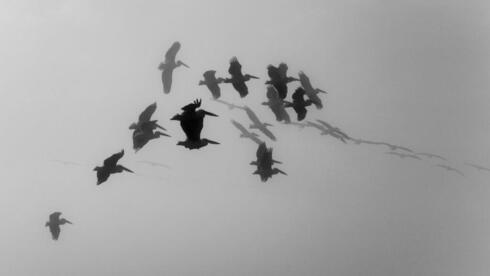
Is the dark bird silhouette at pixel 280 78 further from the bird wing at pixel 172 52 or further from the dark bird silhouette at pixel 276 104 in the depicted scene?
the bird wing at pixel 172 52

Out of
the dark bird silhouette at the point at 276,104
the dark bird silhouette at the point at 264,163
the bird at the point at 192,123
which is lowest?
the dark bird silhouette at the point at 264,163

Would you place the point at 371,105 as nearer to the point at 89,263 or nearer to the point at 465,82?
the point at 465,82

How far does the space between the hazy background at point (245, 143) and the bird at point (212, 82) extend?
0.01m

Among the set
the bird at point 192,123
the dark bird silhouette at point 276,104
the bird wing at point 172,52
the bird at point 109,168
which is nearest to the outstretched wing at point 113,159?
the bird at point 109,168

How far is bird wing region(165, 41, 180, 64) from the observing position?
1181 mm

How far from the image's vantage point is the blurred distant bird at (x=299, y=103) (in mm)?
1217

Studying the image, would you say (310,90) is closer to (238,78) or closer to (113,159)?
(238,78)

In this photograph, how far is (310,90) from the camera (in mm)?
1223

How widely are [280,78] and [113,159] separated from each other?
424 mm

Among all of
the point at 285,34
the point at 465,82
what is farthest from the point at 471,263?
the point at 285,34

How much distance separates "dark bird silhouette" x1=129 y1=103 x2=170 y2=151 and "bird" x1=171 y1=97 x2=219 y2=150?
0.16ft

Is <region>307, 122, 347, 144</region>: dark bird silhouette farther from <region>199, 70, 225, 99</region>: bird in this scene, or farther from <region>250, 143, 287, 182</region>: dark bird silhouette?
<region>199, 70, 225, 99</region>: bird

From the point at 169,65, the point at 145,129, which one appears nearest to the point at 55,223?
the point at 145,129

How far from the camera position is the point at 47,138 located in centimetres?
116
